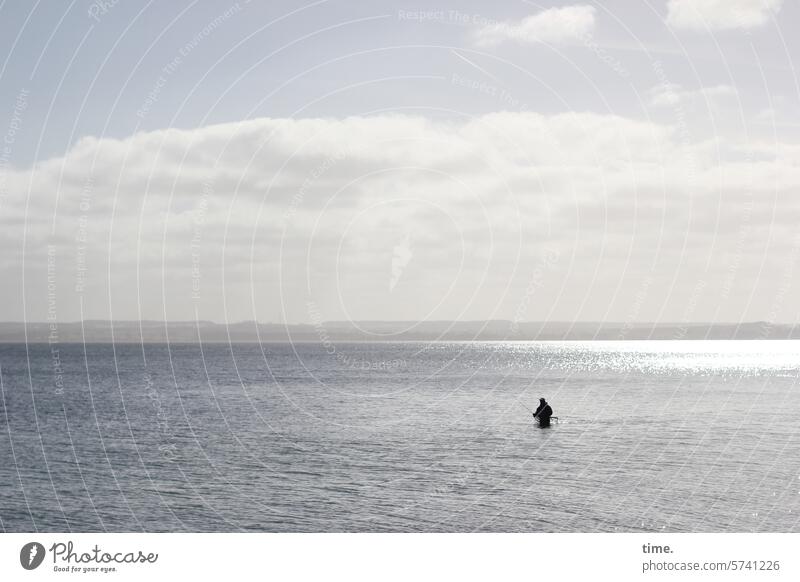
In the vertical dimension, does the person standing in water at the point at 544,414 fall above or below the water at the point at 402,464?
above

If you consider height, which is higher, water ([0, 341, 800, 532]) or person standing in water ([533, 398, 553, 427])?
person standing in water ([533, 398, 553, 427])

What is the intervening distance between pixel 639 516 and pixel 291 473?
25627mm

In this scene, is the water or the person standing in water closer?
the water

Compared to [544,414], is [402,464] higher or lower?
lower

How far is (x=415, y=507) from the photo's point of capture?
47125 millimetres

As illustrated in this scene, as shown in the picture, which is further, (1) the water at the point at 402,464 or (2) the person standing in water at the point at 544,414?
(2) the person standing in water at the point at 544,414

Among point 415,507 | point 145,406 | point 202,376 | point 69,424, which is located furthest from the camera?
point 202,376

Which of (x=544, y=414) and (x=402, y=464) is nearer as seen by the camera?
(x=402, y=464)

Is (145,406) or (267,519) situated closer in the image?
(267,519)

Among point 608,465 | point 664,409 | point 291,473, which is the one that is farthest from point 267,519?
Answer: point 664,409
